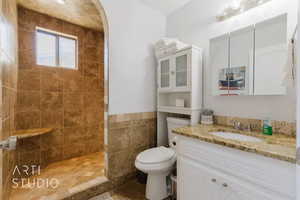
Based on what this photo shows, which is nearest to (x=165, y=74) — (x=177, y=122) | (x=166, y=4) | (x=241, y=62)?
(x=177, y=122)

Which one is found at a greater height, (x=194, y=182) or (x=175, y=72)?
(x=175, y=72)

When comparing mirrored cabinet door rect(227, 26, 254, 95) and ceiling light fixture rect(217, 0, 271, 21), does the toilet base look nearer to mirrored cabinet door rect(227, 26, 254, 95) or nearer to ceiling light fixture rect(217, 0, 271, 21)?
mirrored cabinet door rect(227, 26, 254, 95)

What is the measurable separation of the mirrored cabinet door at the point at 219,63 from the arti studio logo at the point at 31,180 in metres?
2.26

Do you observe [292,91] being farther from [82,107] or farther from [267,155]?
[82,107]

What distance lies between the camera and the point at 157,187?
1.53 meters

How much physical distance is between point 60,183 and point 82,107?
1293mm

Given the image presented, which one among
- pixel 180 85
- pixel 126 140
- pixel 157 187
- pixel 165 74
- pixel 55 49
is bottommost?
pixel 157 187

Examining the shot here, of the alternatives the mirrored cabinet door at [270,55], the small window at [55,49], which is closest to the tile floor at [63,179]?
the small window at [55,49]

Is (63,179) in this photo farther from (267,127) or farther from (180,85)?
(267,127)

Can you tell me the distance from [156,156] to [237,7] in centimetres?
184

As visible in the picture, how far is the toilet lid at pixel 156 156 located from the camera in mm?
1475

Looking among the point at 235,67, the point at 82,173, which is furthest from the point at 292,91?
the point at 82,173

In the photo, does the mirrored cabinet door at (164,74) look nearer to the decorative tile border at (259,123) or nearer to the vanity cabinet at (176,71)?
the vanity cabinet at (176,71)

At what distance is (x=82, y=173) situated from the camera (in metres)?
1.98
